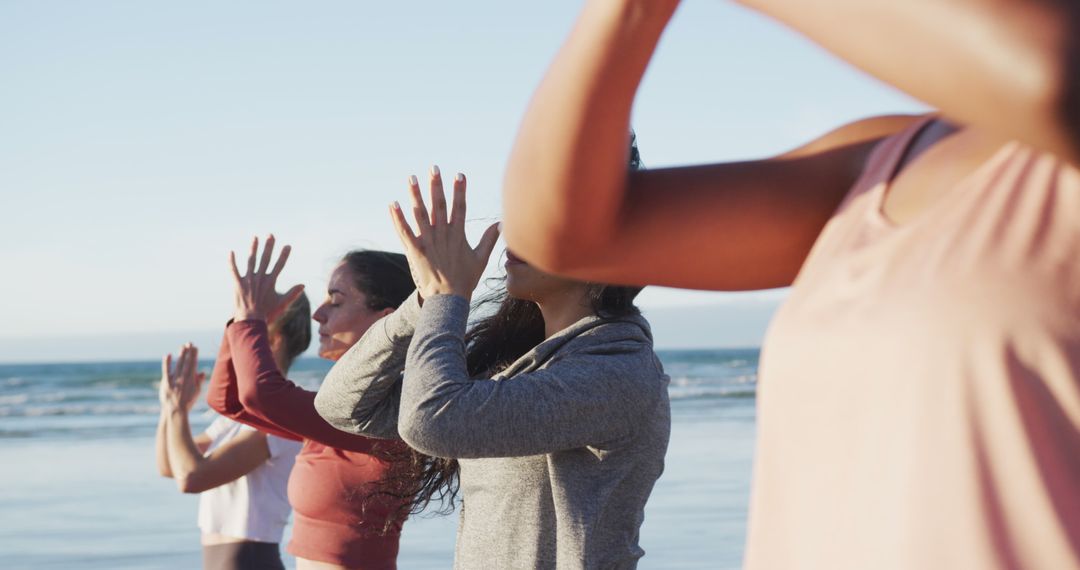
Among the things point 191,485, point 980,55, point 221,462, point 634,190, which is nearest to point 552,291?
point 634,190

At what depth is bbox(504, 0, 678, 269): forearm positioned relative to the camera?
946 mm

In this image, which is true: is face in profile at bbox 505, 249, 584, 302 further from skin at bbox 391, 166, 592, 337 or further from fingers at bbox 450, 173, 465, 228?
fingers at bbox 450, 173, 465, 228

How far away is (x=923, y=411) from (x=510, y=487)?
2.14 metres

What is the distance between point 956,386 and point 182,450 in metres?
5.16

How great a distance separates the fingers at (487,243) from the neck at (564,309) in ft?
0.81

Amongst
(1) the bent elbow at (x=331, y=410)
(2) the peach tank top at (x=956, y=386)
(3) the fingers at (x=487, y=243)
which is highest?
(2) the peach tank top at (x=956, y=386)

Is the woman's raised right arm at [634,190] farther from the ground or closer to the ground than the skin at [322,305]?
farther from the ground

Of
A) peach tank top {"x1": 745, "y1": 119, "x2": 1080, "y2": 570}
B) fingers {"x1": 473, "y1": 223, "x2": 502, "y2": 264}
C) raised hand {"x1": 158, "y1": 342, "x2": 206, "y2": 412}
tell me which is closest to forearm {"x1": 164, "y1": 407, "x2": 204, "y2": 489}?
raised hand {"x1": 158, "y1": 342, "x2": 206, "y2": 412}

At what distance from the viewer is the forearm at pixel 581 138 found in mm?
946

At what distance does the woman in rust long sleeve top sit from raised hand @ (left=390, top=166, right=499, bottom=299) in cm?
111

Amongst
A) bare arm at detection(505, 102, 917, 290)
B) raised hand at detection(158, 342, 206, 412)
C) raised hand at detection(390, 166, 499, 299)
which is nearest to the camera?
bare arm at detection(505, 102, 917, 290)

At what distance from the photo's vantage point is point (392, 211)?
10.2ft

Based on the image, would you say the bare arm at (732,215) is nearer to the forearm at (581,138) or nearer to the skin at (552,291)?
the forearm at (581,138)

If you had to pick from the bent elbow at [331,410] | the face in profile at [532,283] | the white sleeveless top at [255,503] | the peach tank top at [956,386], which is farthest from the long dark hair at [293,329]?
the peach tank top at [956,386]
